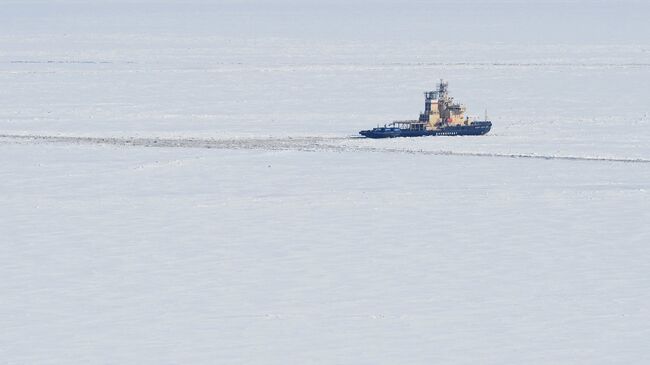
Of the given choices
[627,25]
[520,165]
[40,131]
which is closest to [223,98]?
[40,131]

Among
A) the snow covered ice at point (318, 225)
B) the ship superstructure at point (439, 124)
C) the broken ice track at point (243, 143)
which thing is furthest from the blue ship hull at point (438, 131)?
the broken ice track at point (243, 143)

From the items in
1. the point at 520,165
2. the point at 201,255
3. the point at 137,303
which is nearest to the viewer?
the point at 137,303

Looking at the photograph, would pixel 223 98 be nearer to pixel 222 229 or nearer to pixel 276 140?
pixel 276 140

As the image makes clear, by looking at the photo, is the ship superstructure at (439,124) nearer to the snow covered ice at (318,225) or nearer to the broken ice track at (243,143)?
the snow covered ice at (318,225)

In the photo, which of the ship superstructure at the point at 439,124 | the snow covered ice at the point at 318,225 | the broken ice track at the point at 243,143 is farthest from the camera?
the ship superstructure at the point at 439,124

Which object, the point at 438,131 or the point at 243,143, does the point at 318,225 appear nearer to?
the point at 243,143

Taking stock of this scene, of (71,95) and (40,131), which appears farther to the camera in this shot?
(71,95)
